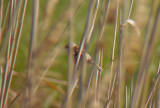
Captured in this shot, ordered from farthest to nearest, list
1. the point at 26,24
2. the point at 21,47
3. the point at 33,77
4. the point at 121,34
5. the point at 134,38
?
the point at 26,24, the point at 21,47, the point at 134,38, the point at 121,34, the point at 33,77

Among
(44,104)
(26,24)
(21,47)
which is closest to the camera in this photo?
(44,104)

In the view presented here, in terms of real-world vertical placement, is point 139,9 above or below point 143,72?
above

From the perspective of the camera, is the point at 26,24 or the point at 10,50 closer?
the point at 10,50

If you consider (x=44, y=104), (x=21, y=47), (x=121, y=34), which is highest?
(x=121, y=34)

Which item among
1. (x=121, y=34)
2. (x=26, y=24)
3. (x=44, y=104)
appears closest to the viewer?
(x=121, y=34)

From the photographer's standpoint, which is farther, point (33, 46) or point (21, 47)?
point (21, 47)

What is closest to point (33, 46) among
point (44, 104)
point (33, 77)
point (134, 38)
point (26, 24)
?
point (33, 77)

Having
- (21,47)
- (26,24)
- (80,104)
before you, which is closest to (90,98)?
(80,104)

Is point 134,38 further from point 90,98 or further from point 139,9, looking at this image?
point 90,98

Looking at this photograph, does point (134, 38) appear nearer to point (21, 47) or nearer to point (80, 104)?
point (80, 104)
